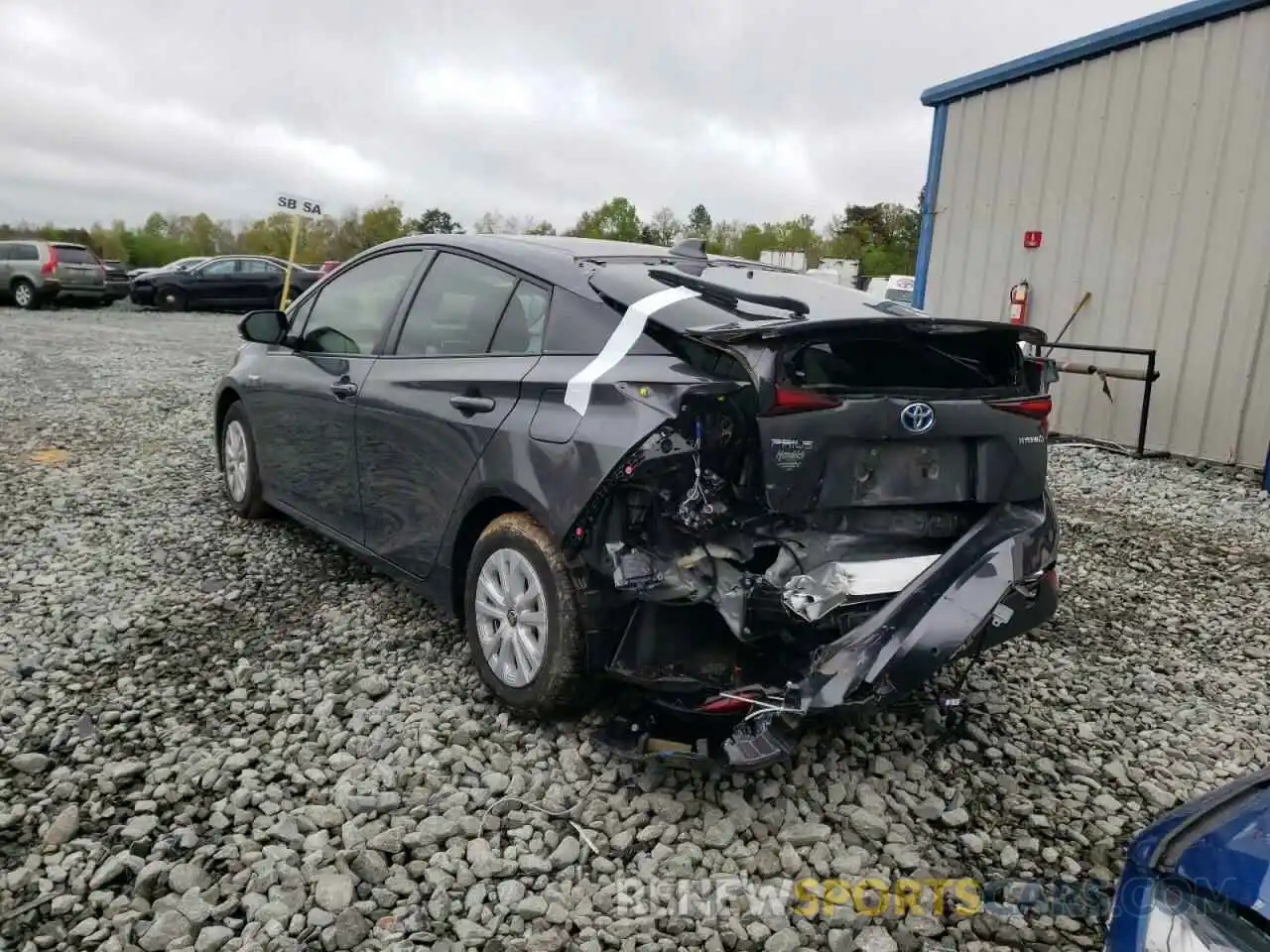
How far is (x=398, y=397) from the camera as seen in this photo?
3457 mm

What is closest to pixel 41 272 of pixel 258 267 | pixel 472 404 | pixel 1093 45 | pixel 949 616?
pixel 258 267

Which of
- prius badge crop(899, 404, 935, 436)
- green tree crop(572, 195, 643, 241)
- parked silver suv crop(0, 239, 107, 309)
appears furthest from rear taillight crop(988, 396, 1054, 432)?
green tree crop(572, 195, 643, 241)

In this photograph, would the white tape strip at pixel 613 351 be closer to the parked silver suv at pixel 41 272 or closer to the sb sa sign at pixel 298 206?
the sb sa sign at pixel 298 206

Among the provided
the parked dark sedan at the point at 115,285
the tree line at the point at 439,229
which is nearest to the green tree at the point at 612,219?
the tree line at the point at 439,229

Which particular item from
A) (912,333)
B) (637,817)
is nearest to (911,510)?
(912,333)

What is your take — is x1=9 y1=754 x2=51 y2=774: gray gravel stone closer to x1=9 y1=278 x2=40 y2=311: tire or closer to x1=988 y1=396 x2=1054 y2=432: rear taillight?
x1=988 y1=396 x2=1054 y2=432: rear taillight

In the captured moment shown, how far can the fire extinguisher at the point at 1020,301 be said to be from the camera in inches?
348

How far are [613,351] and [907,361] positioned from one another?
2.84 ft

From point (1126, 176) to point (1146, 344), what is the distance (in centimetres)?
148

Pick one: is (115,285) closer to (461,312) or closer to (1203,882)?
(461,312)

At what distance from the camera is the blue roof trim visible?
7.23m

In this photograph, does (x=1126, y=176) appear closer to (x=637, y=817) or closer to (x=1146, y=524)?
(x=1146, y=524)

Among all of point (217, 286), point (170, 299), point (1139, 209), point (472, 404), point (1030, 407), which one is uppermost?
point (1139, 209)

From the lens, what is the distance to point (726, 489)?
8.35 feet
